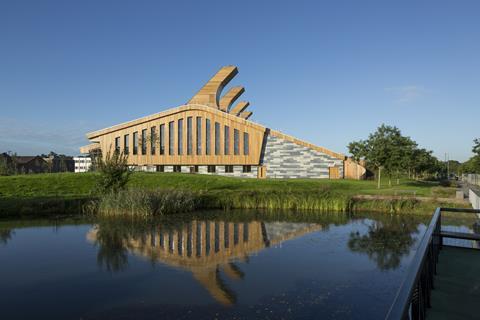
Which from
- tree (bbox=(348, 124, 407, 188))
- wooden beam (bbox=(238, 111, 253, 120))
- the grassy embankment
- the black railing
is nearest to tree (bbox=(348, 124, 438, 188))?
tree (bbox=(348, 124, 407, 188))

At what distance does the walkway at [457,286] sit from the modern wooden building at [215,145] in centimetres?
3927

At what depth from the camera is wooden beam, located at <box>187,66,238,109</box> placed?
4984 cm

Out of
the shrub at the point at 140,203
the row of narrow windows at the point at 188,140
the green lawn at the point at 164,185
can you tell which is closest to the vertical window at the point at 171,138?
the row of narrow windows at the point at 188,140

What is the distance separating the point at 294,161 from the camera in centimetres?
4625

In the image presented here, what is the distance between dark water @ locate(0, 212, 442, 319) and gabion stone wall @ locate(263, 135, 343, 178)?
27.8m

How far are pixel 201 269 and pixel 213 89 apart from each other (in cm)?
4181

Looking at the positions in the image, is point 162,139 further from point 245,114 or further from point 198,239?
point 198,239

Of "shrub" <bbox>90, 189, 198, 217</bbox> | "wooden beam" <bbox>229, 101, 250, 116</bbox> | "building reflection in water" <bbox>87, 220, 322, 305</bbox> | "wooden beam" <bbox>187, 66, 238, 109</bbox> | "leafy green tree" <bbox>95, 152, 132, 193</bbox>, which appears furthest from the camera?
"wooden beam" <bbox>229, 101, 250, 116</bbox>

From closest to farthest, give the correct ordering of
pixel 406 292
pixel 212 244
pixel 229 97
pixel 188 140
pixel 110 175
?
1. pixel 406 292
2. pixel 212 244
3. pixel 110 175
4. pixel 188 140
5. pixel 229 97

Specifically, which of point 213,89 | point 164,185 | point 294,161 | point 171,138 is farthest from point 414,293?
point 213,89

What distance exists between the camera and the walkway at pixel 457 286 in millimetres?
4239

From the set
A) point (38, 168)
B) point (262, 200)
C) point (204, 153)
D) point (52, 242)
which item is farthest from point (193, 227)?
point (38, 168)

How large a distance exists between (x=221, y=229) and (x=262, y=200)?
7.78 metres

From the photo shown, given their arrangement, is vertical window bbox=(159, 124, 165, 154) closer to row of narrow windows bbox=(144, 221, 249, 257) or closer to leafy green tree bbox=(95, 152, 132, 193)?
leafy green tree bbox=(95, 152, 132, 193)
